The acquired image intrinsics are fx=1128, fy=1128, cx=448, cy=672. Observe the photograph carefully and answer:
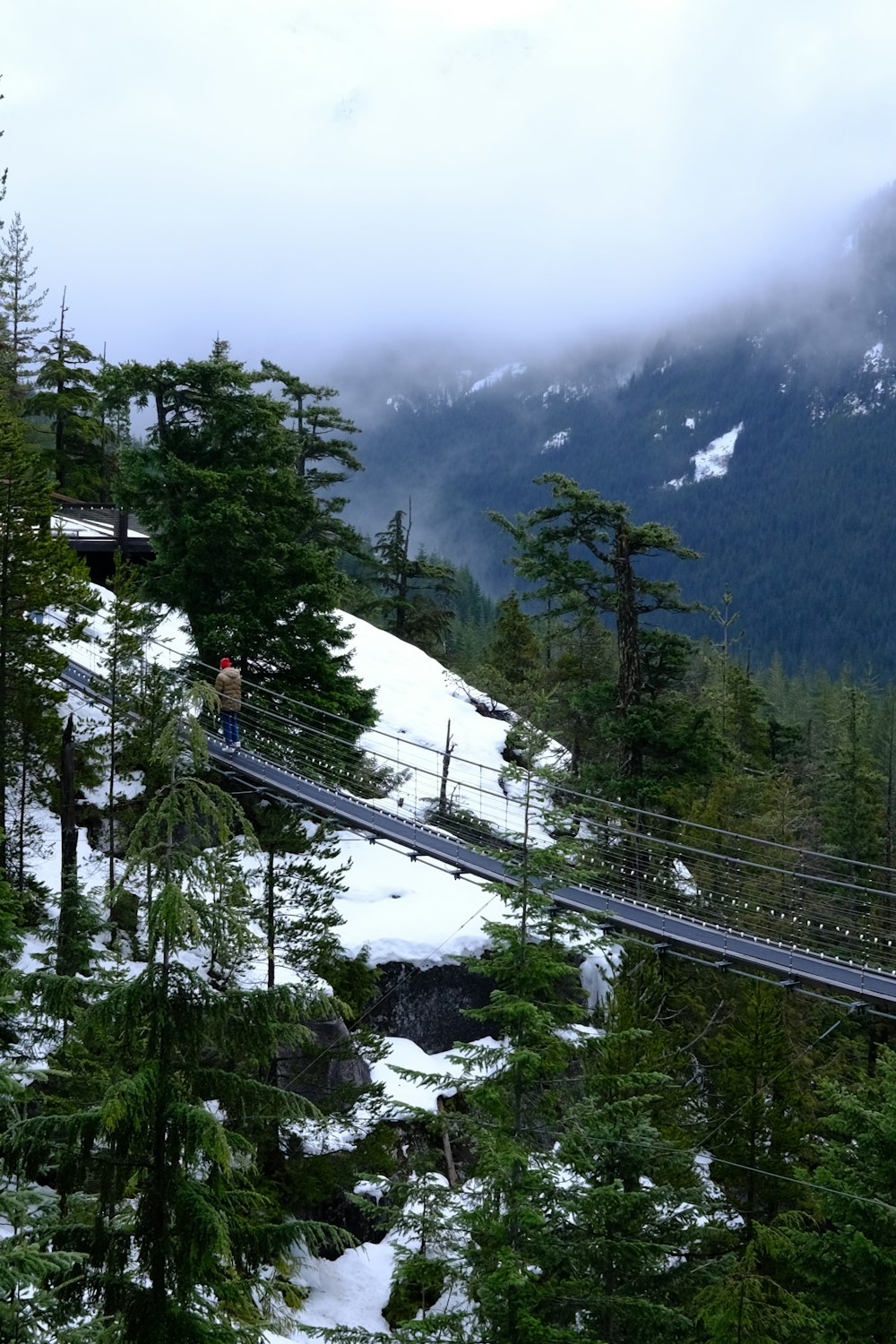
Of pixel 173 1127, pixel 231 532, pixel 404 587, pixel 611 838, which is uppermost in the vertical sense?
pixel 231 532

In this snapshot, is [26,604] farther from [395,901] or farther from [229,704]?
[395,901]

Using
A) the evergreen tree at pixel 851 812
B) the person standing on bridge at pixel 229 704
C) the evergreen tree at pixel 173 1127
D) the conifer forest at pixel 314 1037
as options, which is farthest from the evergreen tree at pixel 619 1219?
the evergreen tree at pixel 851 812

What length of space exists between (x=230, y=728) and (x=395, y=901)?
386 centimetres

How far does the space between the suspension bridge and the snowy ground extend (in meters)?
0.49

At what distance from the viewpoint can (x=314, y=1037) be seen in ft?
20.9

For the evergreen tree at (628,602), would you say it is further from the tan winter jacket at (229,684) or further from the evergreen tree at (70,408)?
the evergreen tree at (70,408)

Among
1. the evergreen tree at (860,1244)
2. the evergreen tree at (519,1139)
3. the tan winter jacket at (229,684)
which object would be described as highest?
the tan winter jacket at (229,684)

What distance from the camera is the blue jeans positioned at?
17109 mm

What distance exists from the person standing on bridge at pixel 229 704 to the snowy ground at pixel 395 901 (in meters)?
1.29

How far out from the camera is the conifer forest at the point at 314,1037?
5617 mm

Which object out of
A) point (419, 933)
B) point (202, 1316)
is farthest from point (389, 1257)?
point (202, 1316)

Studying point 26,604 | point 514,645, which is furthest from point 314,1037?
point 514,645

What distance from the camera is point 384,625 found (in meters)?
40.4

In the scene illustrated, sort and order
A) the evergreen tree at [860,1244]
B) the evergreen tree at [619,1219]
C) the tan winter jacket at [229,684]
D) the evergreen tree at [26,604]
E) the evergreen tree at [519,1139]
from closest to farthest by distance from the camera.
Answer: the evergreen tree at [519,1139]
the evergreen tree at [619,1219]
the evergreen tree at [860,1244]
the evergreen tree at [26,604]
the tan winter jacket at [229,684]
